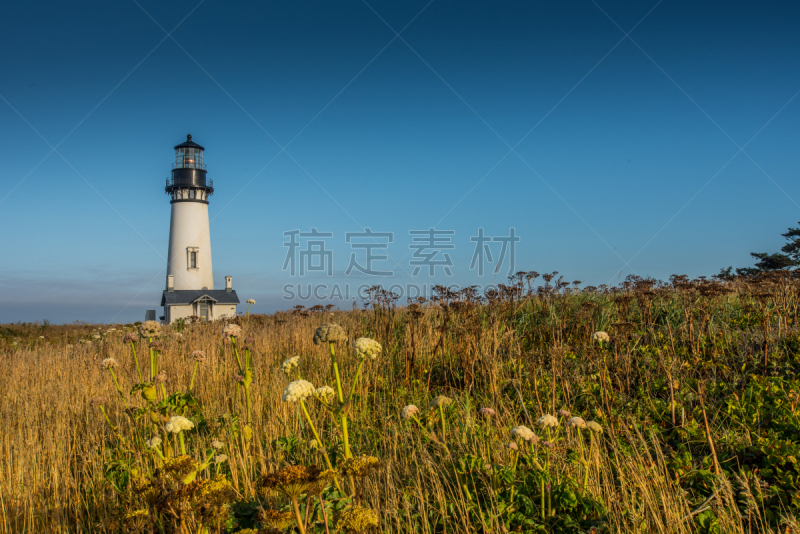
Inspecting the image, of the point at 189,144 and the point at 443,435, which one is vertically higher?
the point at 189,144

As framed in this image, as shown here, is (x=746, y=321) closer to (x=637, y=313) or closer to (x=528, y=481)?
(x=637, y=313)

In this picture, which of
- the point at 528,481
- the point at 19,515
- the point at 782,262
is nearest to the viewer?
the point at 528,481

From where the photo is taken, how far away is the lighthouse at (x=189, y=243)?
109 feet

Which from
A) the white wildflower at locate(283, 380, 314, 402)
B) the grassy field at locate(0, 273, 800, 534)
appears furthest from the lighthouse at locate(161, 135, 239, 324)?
the white wildflower at locate(283, 380, 314, 402)

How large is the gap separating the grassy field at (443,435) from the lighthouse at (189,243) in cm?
2752

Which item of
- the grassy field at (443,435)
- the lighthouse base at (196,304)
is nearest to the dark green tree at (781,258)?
the grassy field at (443,435)

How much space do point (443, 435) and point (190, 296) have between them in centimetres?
3498

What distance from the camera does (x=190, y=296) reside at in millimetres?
34125

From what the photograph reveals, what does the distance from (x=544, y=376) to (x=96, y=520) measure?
4.27 metres

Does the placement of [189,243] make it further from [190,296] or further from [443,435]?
[443,435]

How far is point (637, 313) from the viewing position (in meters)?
7.34

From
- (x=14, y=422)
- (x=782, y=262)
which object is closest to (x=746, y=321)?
(x=14, y=422)

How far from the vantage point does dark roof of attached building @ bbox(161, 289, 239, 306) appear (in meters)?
33.6

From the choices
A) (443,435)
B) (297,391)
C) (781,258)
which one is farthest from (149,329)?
(781,258)
